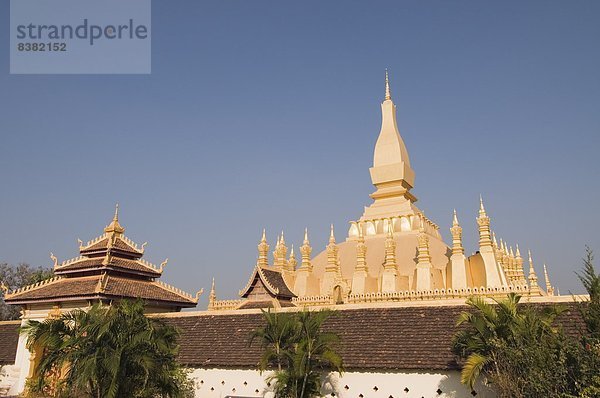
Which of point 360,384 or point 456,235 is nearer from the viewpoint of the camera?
point 360,384

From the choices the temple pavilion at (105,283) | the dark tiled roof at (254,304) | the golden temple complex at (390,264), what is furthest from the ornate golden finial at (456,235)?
the temple pavilion at (105,283)

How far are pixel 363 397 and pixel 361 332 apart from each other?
2293mm

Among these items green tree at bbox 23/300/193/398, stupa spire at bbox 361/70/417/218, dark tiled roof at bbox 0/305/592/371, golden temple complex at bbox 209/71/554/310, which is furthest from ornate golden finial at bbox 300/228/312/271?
green tree at bbox 23/300/193/398

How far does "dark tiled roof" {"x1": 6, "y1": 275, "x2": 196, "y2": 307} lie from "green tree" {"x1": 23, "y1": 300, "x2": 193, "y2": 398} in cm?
725

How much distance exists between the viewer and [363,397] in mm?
15820

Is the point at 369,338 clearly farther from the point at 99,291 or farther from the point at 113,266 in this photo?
the point at 113,266

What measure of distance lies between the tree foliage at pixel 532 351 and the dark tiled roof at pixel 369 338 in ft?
5.81

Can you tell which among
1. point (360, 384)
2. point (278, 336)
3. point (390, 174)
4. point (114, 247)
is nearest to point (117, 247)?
point (114, 247)

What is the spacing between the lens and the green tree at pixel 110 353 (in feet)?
43.0

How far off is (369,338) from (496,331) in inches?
202

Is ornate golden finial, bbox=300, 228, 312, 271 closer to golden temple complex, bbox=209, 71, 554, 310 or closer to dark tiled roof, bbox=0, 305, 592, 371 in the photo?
golden temple complex, bbox=209, 71, 554, 310

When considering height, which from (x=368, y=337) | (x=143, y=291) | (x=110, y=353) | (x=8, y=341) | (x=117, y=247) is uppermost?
(x=117, y=247)

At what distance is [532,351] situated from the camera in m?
11.6

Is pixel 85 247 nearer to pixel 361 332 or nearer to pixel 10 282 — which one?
pixel 361 332
